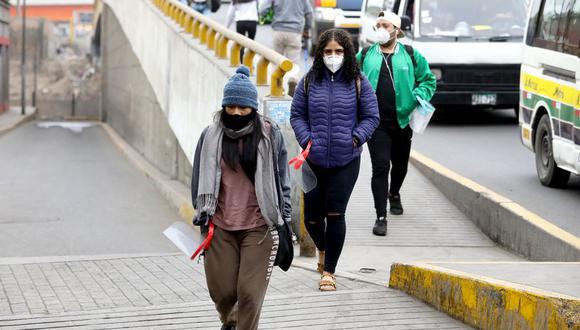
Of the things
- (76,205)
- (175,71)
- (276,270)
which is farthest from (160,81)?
(276,270)

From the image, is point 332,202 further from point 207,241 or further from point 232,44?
point 232,44

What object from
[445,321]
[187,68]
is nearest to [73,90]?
[187,68]

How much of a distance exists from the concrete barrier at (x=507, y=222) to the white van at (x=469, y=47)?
4836 mm

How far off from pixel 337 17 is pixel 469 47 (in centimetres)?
839

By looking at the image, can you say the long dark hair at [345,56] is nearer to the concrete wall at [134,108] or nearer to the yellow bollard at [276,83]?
the yellow bollard at [276,83]

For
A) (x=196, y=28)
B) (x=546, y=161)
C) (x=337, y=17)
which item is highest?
(x=337, y=17)

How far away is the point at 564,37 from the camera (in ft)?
39.6

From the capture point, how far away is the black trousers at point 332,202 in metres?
8.08

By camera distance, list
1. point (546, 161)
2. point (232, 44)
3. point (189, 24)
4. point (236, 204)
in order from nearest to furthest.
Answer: point (236, 204) < point (546, 161) < point (232, 44) < point (189, 24)

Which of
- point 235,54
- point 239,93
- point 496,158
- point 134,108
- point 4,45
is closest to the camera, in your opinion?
point 239,93

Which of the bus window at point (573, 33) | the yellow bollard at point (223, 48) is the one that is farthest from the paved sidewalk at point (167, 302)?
the yellow bollard at point (223, 48)

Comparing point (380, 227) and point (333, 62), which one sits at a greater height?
point (333, 62)

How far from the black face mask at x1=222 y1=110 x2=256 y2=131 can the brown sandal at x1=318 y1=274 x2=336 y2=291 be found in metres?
2.25

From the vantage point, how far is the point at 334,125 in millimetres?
8055
